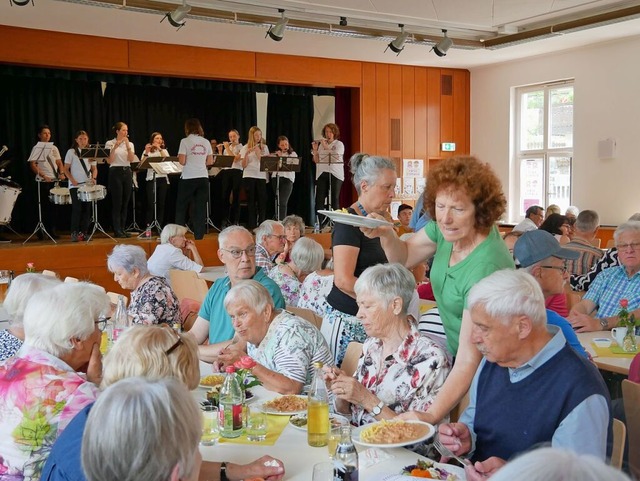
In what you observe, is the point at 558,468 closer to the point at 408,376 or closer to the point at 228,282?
the point at 408,376

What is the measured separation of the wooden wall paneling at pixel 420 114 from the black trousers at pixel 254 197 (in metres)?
3.42

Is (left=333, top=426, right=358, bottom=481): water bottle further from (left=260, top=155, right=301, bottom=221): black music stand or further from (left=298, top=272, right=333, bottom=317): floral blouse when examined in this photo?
(left=260, top=155, right=301, bottom=221): black music stand

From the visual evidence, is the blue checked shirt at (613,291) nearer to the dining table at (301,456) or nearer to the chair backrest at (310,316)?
the chair backrest at (310,316)

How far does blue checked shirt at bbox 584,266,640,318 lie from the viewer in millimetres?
4648

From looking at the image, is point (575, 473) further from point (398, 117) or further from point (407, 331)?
point (398, 117)

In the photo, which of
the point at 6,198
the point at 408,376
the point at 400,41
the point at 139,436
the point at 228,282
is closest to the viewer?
the point at 139,436

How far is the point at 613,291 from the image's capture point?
15.5ft

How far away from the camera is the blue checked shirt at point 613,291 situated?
4648 millimetres

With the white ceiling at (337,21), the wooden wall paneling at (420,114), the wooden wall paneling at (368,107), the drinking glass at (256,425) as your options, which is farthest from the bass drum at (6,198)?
the drinking glass at (256,425)

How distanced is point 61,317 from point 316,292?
97.6 inches

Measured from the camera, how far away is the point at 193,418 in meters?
1.54

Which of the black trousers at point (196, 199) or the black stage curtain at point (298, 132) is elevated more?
the black stage curtain at point (298, 132)

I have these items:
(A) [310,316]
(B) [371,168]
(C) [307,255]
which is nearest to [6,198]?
(C) [307,255]

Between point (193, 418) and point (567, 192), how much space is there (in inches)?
508
